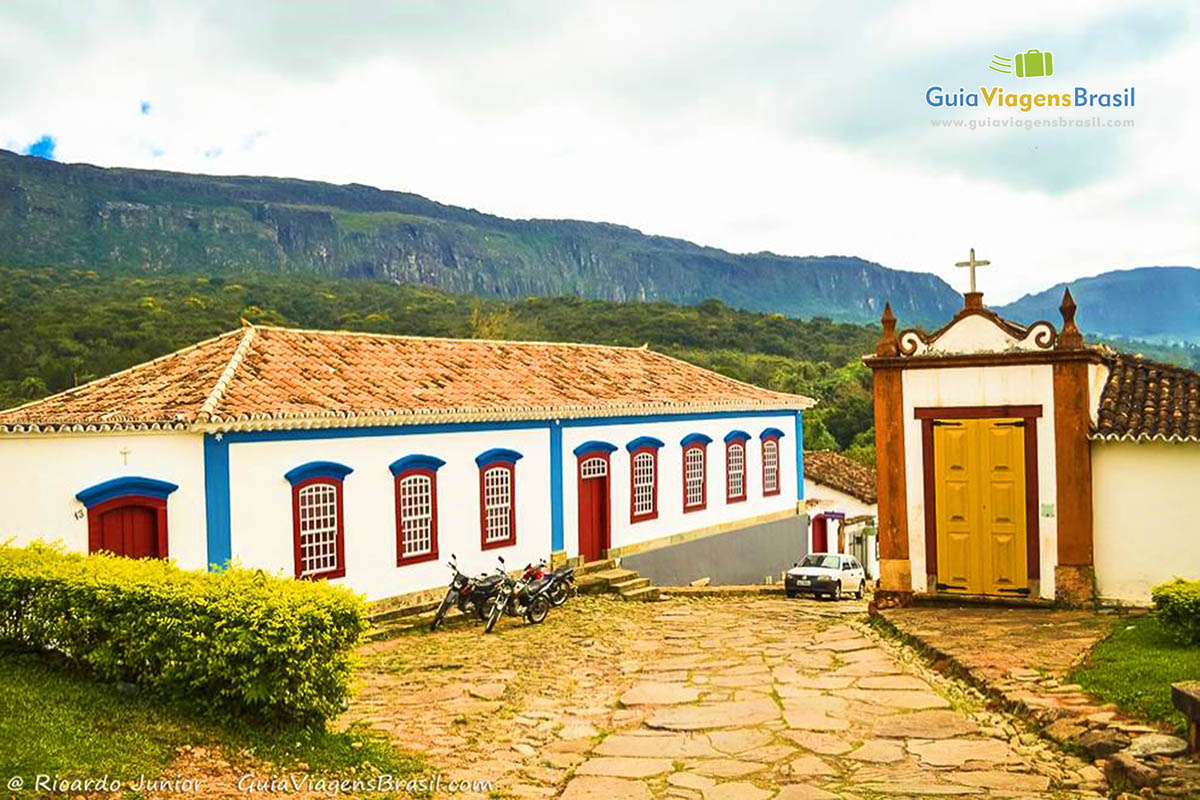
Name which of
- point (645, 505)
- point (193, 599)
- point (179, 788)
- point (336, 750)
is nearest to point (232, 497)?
point (193, 599)

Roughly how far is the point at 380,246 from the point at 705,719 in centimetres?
10316

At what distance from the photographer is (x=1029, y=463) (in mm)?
13516

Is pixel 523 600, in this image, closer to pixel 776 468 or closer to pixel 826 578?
pixel 826 578

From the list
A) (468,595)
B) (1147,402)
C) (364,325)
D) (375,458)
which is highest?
(364,325)

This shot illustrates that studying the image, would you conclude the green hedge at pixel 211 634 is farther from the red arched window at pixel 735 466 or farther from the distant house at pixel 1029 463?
the red arched window at pixel 735 466

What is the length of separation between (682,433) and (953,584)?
10.1m

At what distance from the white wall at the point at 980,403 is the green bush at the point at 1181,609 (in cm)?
384

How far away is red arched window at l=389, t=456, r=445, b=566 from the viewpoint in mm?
16078

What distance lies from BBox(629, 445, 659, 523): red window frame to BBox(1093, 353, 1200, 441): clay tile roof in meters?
10.1

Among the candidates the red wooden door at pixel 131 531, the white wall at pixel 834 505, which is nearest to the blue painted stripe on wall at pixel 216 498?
the red wooden door at pixel 131 531

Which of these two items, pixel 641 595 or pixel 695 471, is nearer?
pixel 641 595

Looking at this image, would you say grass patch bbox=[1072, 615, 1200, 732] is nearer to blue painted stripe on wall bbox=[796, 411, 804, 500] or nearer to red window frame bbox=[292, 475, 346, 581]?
red window frame bbox=[292, 475, 346, 581]

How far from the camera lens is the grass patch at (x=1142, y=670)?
7602mm

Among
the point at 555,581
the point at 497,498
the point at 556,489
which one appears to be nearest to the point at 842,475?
the point at 556,489
